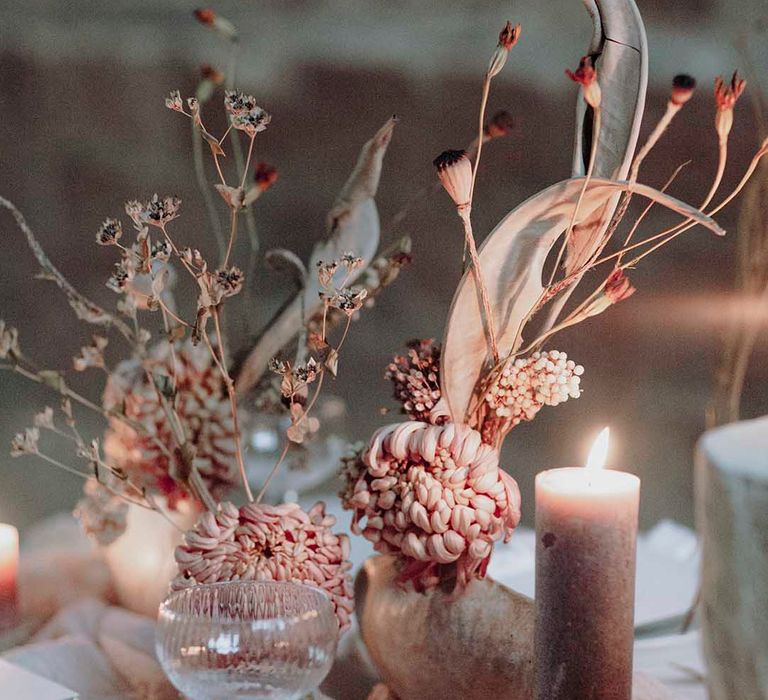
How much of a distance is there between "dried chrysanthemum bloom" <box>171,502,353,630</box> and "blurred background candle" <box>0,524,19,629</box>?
0.86 feet

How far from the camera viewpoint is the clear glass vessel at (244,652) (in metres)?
0.61

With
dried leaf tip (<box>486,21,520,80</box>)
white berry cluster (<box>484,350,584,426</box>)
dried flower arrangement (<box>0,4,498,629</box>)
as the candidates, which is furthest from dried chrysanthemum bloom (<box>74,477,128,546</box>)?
dried leaf tip (<box>486,21,520,80</box>)

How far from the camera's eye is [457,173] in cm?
57

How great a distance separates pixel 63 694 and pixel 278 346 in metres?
0.30

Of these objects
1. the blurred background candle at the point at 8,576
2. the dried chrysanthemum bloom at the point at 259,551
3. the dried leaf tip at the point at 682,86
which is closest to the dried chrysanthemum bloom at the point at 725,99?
the dried leaf tip at the point at 682,86

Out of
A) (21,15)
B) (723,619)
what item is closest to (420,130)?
(21,15)

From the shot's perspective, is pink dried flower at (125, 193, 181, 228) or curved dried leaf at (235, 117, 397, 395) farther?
curved dried leaf at (235, 117, 397, 395)

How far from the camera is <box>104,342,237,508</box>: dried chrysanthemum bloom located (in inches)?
32.8

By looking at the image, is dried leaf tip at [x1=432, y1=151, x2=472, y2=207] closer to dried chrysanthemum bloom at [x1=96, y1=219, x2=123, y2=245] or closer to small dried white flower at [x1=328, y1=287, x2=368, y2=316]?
small dried white flower at [x1=328, y1=287, x2=368, y2=316]

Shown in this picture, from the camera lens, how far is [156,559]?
33.8 inches

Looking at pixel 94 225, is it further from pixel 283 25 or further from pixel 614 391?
pixel 614 391

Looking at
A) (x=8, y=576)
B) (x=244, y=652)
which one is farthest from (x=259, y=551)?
(x=8, y=576)

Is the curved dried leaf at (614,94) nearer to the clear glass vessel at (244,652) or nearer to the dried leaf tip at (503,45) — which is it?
the dried leaf tip at (503,45)

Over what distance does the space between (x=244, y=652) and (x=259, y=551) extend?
89 mm
